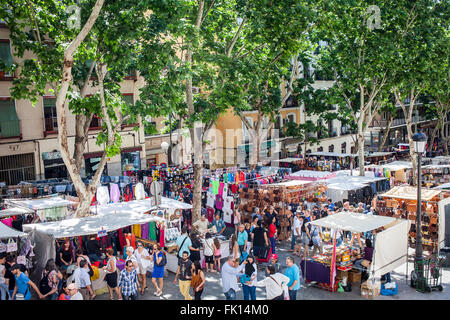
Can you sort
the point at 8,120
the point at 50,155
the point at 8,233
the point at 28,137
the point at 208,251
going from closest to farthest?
the point at 8,233 < the point at 208,251 < the point at 8,120 < the point at 28,137 < the point at 50,155

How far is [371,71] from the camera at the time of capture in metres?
24.9

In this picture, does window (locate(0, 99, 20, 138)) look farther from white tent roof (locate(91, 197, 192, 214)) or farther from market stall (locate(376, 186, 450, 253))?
market stall (locate(376, 186, 450, 253))

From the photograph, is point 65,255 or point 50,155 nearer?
point 65,255

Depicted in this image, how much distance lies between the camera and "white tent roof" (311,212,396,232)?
12.9 metres

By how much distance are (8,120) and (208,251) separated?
15.8 m

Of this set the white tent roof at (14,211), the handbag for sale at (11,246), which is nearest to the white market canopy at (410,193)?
the handbag for sale at (11,246)

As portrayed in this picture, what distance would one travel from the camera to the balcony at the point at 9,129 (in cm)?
2430

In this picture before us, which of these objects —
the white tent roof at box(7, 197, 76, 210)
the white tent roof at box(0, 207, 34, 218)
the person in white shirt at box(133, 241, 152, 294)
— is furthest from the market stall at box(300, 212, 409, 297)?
the white tent roof at box(0, 207, 34, 218)

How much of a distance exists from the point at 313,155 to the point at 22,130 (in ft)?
73.1

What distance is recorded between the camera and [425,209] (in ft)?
54.3

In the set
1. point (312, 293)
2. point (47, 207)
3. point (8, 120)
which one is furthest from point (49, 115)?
point (312, 293)

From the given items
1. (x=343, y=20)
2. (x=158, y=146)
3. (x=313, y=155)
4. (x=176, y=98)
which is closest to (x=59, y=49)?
(x=176, y=98)

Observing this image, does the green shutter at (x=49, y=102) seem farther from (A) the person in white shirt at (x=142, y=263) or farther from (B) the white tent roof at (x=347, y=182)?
(A) the person in white shirt at (x=142, y=263)

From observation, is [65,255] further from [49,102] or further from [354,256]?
[49,102]
